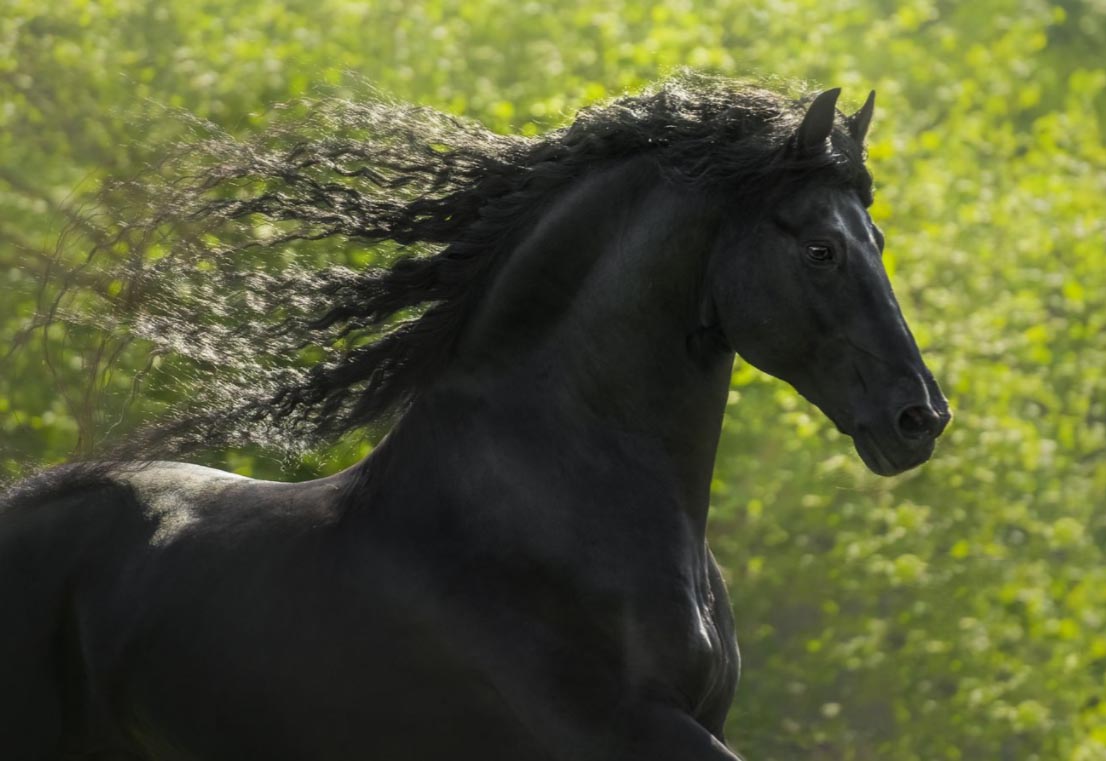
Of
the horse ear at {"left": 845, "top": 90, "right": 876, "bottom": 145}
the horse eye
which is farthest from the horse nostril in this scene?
the horse ear at {"left": 845, "top": 90, "right": 876, "bottom": 145}

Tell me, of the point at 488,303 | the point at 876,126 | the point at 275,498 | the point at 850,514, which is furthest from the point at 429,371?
the point at 876,126

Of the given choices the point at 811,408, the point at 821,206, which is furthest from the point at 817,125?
the point at 811,408

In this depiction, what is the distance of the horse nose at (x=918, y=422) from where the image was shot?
3379 mm

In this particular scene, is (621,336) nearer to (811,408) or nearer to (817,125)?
(817,125)

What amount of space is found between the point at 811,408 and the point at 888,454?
6.65 metres

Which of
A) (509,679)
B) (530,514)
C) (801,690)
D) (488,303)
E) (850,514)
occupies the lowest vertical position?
(801,690)

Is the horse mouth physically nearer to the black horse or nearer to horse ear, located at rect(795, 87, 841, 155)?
the black horse

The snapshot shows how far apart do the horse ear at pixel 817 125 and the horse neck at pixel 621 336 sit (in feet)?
0.73

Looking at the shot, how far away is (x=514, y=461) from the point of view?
3619 mm

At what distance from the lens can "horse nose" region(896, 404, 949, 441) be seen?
338 cm

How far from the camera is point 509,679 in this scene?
3.48 m

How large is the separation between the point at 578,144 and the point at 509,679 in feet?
3.63

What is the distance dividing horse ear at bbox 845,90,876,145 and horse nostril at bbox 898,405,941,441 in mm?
678

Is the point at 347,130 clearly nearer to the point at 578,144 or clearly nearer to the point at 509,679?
the point at 578,144
